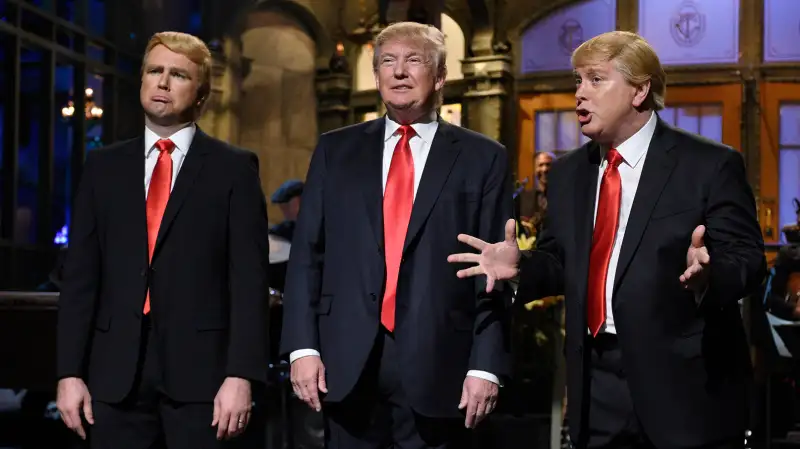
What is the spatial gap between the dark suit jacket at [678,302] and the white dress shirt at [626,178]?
4 cm

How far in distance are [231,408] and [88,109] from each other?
712 centimetres

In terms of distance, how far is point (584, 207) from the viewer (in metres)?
2.48

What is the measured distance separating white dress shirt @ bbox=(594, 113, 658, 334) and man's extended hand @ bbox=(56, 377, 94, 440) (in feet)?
4.07

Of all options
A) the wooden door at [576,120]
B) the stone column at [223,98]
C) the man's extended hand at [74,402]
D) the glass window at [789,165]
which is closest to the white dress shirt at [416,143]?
the man's extended hand at [74,402]

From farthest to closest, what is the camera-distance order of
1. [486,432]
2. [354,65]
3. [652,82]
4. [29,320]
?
[354,65] < [486,432] < [29,320] < [652,82]

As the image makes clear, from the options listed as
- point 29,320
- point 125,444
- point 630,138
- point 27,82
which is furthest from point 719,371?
point 27,82

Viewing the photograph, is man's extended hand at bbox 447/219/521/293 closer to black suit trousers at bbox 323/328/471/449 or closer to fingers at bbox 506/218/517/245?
fingers at bbox 506/218/517/245

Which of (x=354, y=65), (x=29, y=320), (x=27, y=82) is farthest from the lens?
(x=354, y=65)

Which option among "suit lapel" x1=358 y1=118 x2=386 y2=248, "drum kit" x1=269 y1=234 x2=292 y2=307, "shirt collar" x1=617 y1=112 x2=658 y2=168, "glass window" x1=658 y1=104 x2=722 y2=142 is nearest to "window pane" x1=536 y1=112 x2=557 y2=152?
"glass window" x1=658 y1=104 x2=722 y2=142

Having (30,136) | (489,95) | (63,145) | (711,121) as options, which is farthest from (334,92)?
(711,121)

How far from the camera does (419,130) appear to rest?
2.61m

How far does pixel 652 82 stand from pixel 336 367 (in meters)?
1.01

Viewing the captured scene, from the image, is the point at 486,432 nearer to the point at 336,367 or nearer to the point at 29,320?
the point at 29,320

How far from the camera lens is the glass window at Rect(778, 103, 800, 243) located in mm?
8039
